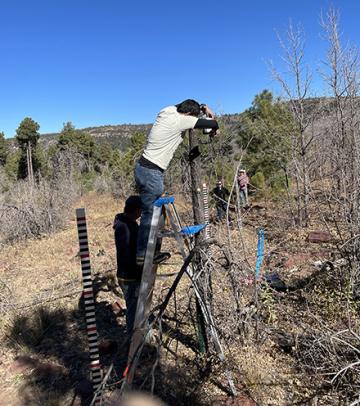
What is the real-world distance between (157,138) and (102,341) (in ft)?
9.85

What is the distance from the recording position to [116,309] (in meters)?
6.06

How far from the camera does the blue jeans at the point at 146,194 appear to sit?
3309mm

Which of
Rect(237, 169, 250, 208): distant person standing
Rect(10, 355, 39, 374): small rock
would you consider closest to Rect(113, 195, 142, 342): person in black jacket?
Rect(10, 355, 39, 374): small rock

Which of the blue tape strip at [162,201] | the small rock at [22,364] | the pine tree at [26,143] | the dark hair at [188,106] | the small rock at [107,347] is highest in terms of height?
the pine tree at [26,143]

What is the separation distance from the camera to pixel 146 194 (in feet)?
11.0

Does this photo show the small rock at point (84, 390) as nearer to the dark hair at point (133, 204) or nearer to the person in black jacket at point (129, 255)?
the person in black jacket at point (129, 255)

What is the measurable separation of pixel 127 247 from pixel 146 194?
89 centimetres

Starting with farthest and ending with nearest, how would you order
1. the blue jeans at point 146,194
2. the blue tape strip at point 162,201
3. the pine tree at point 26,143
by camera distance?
1. the pine tree at point 26,143
2. the blue jeans at point 146,194
3. the blue tape strip at point 162,201

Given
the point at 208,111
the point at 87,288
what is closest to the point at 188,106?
the point at 208,111

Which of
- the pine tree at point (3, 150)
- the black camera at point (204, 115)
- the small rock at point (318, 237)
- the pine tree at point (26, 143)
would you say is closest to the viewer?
the black camera at point (204, 115)

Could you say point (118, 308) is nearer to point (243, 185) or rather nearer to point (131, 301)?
point (131, 301)

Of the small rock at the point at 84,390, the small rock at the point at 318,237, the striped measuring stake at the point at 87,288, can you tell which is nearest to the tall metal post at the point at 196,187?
the striped measuring stake at the point at 87,288

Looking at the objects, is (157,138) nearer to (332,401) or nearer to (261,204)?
(332,401)

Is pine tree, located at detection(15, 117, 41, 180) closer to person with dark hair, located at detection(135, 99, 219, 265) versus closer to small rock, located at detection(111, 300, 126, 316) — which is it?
small rock, located at detection(111, 300, 126, 316)
